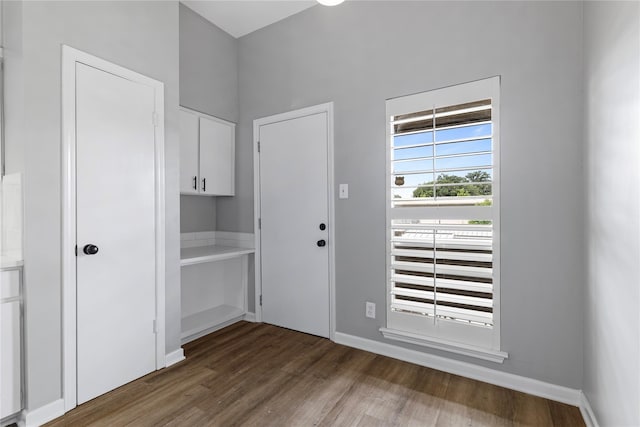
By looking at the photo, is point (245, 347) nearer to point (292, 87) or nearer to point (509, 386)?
point (509, 386)

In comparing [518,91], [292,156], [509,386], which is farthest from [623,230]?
[292,156]

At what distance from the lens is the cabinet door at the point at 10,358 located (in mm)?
1639

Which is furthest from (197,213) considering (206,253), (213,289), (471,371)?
(471,371)

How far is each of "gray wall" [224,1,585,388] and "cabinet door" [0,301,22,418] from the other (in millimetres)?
2084

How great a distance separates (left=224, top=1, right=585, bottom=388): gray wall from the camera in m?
1.89

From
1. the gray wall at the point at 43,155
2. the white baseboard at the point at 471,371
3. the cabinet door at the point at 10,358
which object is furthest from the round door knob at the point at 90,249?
the white baseboard at the point at 471,371

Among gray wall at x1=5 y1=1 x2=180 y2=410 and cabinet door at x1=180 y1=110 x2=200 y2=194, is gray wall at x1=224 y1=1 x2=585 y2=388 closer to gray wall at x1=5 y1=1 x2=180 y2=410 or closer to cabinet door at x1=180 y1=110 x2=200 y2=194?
cabinet door at x1=180 y1=110 x2=200 y2=194

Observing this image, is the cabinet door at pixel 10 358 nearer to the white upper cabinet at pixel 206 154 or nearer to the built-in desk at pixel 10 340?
the built-in desk at pixel 10 340

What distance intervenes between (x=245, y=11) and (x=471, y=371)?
3516mm

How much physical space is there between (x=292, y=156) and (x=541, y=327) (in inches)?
90.6

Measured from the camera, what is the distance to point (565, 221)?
1889 millimetres

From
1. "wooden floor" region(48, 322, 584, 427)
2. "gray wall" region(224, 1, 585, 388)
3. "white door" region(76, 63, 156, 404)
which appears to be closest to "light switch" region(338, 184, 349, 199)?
"gray wall" region(224, 1, 585, 388)

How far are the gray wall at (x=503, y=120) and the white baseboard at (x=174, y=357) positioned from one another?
130cm

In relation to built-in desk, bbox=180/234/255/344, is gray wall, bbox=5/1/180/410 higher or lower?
higher
